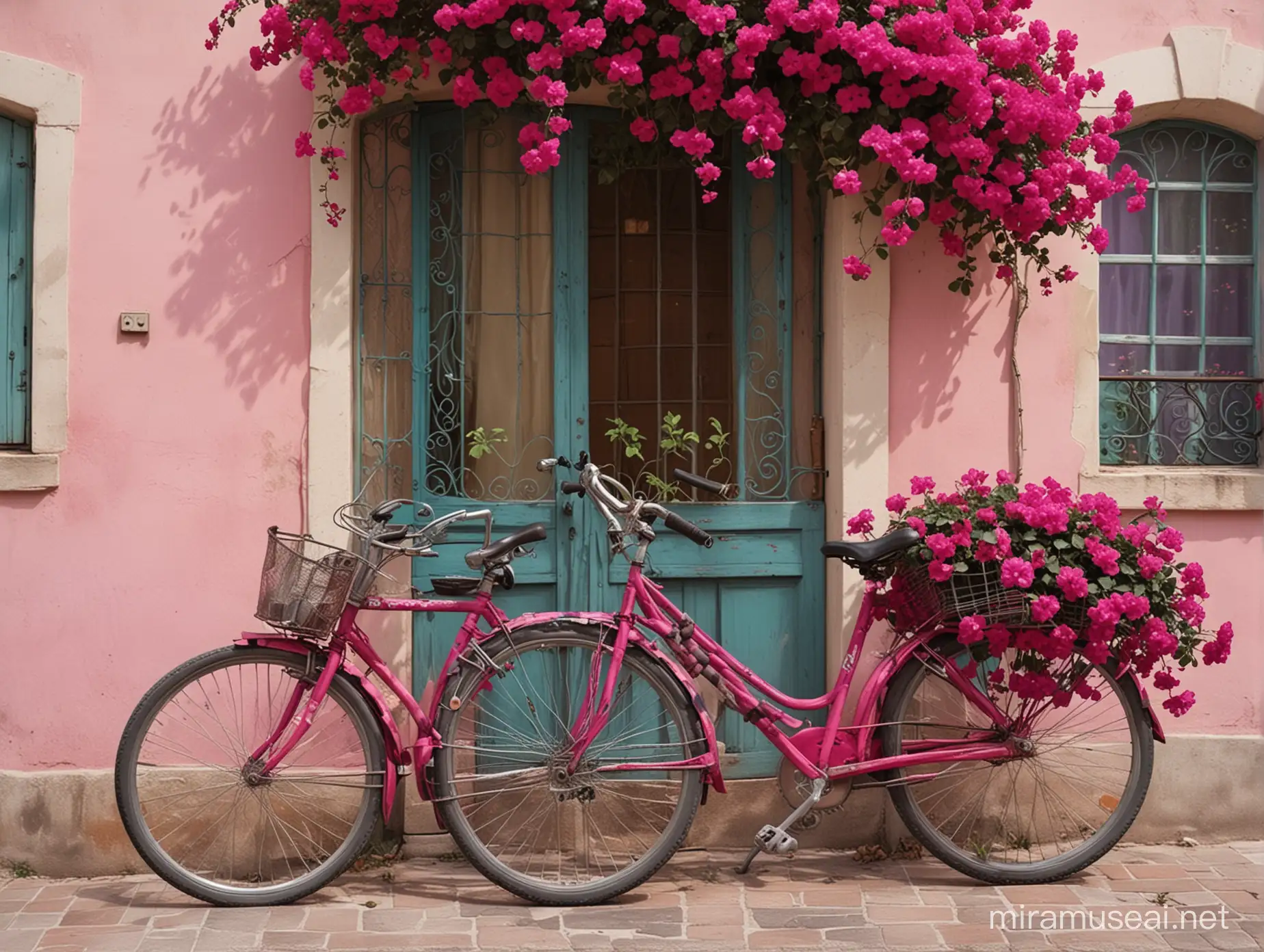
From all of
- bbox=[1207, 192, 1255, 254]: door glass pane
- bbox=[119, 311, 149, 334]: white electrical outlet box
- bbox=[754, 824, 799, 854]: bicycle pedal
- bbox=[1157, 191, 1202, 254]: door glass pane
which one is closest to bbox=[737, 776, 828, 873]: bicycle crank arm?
bbox=[754, 824, 799, 854]: bicycle pedal

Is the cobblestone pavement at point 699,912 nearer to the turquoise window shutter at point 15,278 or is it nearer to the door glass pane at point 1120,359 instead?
the turquoise window shutter at point 15,278

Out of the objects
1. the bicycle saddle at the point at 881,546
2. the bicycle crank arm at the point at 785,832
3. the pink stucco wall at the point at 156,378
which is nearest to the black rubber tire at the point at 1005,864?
the bicycle crank arm at the point at 785,832

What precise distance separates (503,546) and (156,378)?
5.09 feet

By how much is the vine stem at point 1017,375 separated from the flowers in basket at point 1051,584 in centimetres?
52

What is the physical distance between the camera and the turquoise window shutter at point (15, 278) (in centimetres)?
542

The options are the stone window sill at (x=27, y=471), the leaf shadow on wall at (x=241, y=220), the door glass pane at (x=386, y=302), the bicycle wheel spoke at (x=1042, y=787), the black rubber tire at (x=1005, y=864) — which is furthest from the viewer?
the door glass pane at (x=386, y=302)

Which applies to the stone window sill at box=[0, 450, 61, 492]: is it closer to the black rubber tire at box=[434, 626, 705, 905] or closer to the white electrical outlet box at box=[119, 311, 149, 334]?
the white electrical outlet box at box=[119, 311, 149, 334]

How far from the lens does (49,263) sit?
5316 mm

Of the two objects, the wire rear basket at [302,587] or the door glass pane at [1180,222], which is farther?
the door glass pane at [1180,222]

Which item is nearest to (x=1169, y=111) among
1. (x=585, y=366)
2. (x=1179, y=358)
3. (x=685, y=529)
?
(x=1179, y=358)

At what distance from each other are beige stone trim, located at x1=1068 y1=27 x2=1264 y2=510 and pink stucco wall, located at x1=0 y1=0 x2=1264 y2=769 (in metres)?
3.00

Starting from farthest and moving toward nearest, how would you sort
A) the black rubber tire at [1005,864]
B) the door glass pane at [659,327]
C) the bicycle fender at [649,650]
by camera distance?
the door glass pane at [659,327]
the black rubber tire at [1005,864]
the bicycle fender at [649,650]

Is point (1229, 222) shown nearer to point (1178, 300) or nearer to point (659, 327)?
point (1178, 300)

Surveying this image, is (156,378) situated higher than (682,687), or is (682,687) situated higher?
(156,378)
